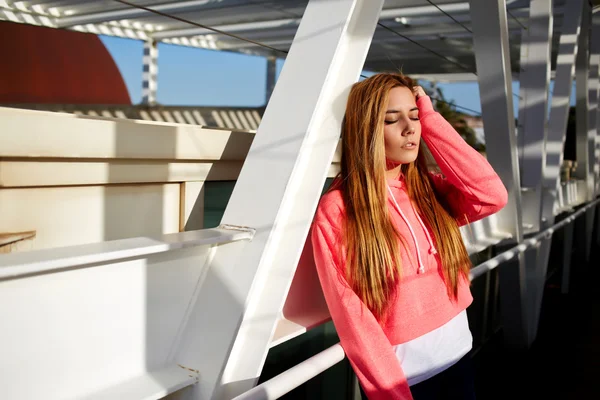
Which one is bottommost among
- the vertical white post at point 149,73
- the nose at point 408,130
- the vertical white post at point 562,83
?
the nose at point 408,130

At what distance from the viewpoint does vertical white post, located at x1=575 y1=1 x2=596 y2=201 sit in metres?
3.62

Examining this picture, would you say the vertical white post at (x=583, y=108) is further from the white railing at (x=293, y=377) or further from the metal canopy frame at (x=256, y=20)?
the white railing at (x=293, y=377)

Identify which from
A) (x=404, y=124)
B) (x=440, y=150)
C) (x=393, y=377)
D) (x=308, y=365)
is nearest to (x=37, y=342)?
(x=308, y=365)

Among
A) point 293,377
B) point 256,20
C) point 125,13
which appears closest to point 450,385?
point 293,377

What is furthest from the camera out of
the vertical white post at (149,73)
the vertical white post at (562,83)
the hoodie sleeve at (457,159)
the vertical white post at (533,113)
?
the vertical white post at (149,73)

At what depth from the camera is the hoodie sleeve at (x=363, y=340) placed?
853 millimetres

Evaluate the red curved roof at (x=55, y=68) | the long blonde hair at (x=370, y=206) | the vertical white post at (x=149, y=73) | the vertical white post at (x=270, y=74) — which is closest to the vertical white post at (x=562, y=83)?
the long blonde hair at (x=370, y=206)

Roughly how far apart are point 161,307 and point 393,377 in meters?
0.34

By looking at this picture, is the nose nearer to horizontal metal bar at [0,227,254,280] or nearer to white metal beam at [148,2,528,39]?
horizontal metal bar at [0,227,254,280]

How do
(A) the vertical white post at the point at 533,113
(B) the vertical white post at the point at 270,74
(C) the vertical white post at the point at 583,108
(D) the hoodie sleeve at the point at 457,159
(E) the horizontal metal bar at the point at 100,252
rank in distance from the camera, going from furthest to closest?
(B) the vertical white post at the point at 270,74 < (C) the vertical white post at the point at 583,108 < (A) the vertical white post at the point at 533,113 < (D) the hoodie sleeve at the point at 457,159 < (E) the horizontal metal bar at the point at 100,252

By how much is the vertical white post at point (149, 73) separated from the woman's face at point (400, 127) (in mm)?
5781

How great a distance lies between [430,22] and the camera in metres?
5.05

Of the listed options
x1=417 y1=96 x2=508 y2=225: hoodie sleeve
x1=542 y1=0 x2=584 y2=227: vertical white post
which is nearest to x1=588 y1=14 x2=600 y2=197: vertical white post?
x1=542 y1=0 x2=584 y2=227: vertical white post

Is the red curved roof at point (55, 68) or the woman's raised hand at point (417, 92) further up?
the red curved roof at point (55, 68)
